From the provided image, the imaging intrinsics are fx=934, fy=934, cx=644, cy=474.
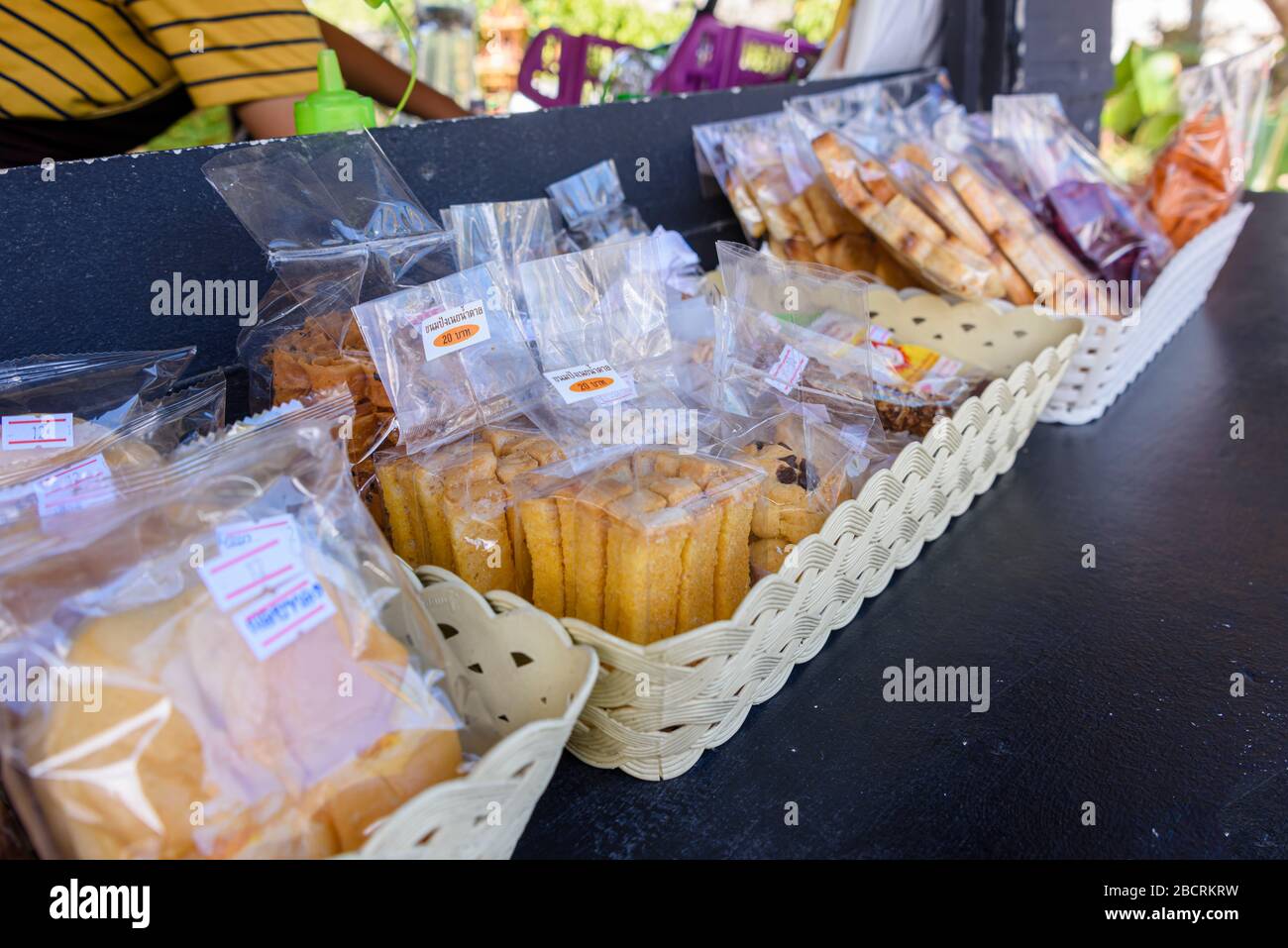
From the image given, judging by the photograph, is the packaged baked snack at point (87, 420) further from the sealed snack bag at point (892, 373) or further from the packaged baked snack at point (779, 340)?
the sealed snack bag at point (892, 373)

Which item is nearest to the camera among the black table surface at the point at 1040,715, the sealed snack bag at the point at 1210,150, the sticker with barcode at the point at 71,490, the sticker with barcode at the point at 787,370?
the sticker with barcode at the point at 71,490

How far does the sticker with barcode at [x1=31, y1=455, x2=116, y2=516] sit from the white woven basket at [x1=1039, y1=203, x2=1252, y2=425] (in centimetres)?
154

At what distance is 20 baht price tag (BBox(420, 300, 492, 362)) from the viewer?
109 cm

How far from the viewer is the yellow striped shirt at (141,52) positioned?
1.43 meters

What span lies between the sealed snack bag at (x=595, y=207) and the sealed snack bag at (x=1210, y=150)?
4.61 feet

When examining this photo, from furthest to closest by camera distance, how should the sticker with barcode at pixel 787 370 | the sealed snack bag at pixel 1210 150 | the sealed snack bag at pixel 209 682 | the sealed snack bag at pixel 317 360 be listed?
1. the sealed snack bag at pixel 1210 150
2. the sticker with barcode at pixel 787 370
3. the sealed snack bag at pixel 317 360
4. the sealed snack bag at pixel 209 682

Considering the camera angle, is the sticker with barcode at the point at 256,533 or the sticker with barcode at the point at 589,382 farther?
the sticker with barcode at the point at 589,382

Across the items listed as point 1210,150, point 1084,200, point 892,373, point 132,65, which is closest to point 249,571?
point 892,373

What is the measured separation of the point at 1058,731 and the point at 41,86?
1.72 m

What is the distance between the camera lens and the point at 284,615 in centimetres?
71

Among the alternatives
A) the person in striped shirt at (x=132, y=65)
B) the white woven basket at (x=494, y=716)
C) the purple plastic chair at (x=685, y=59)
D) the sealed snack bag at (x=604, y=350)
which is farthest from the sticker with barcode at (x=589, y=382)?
the purple plastic chair at (x=685, y=59)

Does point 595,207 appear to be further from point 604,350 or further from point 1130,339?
point 1130,339

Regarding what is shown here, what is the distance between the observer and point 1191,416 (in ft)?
5.98

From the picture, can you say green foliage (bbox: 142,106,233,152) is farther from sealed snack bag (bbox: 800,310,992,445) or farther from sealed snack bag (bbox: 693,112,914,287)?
sealed snack bag (bbox: 800,310,992,445)
